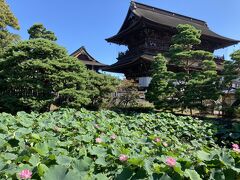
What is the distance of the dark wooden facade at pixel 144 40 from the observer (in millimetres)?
21797

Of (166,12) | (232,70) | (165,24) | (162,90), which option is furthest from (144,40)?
(232,70)

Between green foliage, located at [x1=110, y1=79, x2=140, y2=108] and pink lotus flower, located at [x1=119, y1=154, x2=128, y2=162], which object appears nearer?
pink lotus flower, located at [x1=119, y1=154, x2=128, y2=162]

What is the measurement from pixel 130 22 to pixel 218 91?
14.5 m

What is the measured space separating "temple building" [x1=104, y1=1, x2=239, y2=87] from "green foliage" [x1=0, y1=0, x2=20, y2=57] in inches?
337

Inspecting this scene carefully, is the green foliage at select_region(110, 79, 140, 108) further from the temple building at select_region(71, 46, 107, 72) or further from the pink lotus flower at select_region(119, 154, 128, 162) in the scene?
the pink lotus flower at select_region(119, 154, 128, 162)

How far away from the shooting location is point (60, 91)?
37.3ft

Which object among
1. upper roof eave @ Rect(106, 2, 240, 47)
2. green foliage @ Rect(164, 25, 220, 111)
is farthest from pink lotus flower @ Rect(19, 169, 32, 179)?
upper roof eave @ Rect(106, 2, 240, 47)

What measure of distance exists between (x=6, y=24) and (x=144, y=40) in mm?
10271

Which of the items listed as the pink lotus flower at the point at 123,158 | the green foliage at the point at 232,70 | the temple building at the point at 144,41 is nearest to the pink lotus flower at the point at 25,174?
the pink lotus flower at the point at 123,158

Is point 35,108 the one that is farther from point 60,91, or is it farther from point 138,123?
point 138,123

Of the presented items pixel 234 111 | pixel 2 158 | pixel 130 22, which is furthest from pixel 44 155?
pixel 130 22

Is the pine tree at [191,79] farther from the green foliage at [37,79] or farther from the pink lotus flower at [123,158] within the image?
the pink lotus flower at [123,158]

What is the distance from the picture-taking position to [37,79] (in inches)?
439

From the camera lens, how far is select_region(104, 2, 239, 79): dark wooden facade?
21.8 meters
